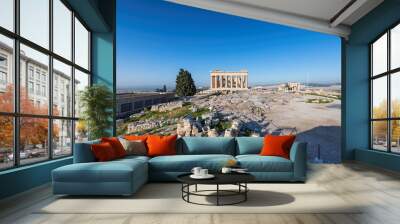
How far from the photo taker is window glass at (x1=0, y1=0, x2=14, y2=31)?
15.9 feet

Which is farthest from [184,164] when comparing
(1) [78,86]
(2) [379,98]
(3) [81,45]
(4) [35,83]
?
(2) [379,98]

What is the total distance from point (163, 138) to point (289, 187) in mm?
2472

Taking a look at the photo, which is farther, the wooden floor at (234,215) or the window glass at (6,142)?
the window glass at (6,142)

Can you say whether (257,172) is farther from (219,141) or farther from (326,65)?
(326,65)

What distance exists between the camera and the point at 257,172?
234 inches

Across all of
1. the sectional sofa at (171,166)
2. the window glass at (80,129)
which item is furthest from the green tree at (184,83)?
the sectional sofa at (171,166)

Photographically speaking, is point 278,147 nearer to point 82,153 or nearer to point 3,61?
point 82,153

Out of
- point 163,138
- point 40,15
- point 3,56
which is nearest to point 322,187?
point 163,138

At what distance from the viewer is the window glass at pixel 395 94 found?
8000 millimetres

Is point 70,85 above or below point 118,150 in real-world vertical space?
above

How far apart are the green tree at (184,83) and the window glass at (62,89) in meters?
5.29

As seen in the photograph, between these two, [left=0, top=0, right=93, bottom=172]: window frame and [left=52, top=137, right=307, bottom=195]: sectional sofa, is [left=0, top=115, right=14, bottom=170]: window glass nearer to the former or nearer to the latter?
[left=0, top=0, right=93, bottom=172]: window frame

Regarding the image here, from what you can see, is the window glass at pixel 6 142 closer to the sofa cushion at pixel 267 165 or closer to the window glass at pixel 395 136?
the sofa cushion at pixel 267 165

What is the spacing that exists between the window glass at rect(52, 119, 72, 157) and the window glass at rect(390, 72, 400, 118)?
6.99 metres
